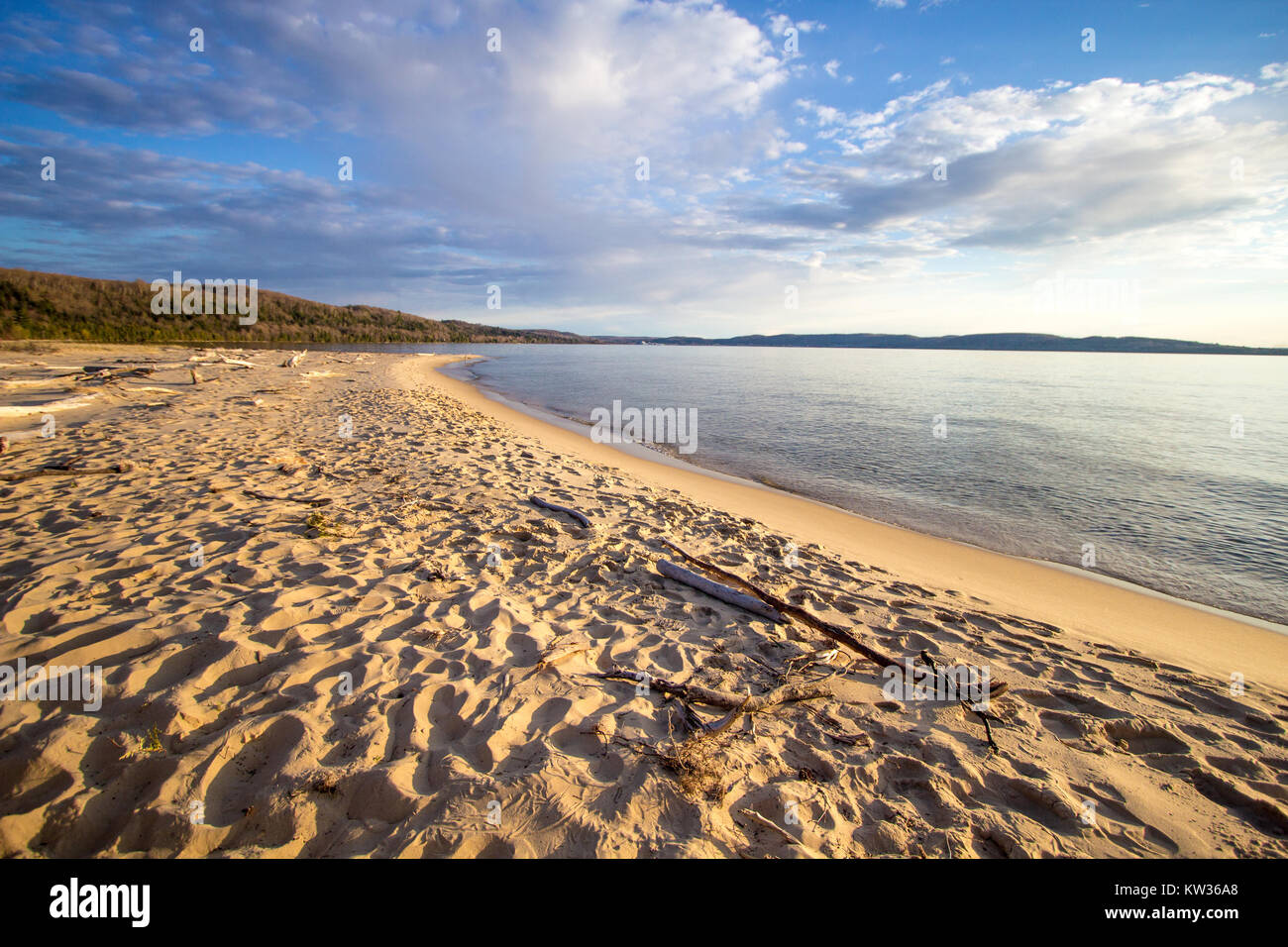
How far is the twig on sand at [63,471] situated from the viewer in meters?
6.80

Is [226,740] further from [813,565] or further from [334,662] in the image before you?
[813,565]

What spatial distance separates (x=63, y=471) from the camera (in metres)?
7.19

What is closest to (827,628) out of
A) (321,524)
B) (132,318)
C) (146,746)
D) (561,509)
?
(561,509)

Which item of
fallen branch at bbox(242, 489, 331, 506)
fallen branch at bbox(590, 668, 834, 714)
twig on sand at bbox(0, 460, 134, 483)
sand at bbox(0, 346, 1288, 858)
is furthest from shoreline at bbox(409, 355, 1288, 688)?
twig on sand at bbox(0, 460, 134, 483)

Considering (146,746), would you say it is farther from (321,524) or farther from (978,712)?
(978,712)

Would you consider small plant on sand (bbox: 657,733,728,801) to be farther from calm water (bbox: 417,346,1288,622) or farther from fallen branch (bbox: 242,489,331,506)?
calm water (bbox: 417,346,1288,622)

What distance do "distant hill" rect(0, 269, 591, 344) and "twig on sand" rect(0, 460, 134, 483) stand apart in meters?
42.9

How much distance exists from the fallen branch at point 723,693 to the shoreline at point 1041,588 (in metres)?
3.91

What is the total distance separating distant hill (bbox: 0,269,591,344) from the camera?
135ft

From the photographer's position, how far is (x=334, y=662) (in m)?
3.51

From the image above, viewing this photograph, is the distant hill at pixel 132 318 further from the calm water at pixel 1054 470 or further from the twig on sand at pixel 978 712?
the twig on sand at pixel 978 712

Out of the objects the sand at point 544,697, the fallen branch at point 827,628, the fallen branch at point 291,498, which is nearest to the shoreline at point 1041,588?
the sand at point 544,697
